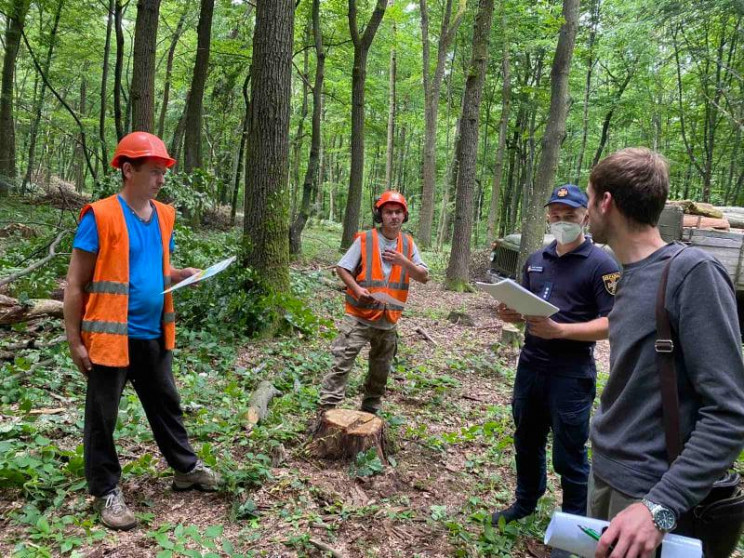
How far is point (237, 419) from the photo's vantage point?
4270 millimetres

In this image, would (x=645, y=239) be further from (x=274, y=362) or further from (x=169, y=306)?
(x=274, y=362)

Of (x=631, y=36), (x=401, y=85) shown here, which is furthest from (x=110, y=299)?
(x=401, y=85)

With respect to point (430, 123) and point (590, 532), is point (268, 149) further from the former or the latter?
point (430, 123)

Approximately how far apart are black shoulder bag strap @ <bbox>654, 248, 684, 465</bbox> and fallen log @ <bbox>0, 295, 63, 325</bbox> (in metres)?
6.35

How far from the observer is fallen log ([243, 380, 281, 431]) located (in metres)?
4.30

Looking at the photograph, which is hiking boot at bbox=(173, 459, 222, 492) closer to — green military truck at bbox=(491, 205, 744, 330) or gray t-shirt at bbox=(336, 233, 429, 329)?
gray t-shirt at bbox=(336, 233, 429, 329)

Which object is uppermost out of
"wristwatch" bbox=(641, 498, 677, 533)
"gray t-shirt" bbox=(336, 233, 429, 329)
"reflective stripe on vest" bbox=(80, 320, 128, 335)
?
"gray t-shirt" bbox=(336, 233, 429, 329)

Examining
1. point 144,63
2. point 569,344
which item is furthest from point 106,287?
point 144,63

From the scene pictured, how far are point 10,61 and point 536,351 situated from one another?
18.7m

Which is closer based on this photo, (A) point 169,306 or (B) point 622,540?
(B) point 622,540

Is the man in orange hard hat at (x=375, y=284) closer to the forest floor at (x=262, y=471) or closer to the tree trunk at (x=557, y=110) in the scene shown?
the forest floor at (x=262, y=471)

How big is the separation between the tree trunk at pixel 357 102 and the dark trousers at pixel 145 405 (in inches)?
389

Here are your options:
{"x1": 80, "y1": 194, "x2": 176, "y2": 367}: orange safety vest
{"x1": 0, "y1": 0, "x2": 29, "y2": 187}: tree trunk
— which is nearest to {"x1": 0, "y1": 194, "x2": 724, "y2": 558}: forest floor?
{"x1": 80, "y1": 194, "x2": 176, "y2": 367}: orange safety vest

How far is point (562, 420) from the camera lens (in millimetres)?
2877
